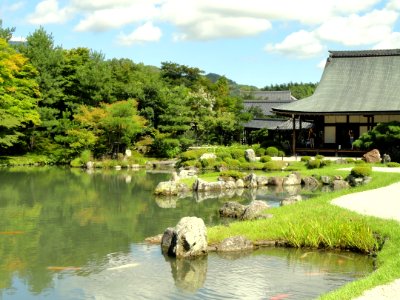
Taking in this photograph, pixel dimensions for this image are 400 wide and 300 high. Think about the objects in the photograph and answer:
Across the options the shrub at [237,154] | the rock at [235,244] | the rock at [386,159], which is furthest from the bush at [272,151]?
the rock at [235,244]

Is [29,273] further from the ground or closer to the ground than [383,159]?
closer to the ground

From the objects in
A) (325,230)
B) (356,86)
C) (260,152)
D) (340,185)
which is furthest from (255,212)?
(356,86)

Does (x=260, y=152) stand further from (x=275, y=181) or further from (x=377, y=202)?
(x=377, y=202)

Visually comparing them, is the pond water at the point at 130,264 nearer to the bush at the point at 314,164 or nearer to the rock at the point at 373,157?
the bush at the point at 314,164

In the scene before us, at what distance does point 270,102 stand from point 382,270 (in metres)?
47.3

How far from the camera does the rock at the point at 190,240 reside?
11.7m

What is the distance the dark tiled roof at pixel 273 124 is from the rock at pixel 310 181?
1637cm

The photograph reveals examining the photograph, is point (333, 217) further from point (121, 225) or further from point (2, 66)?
point (2, 66)

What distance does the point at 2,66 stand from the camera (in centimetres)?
3466

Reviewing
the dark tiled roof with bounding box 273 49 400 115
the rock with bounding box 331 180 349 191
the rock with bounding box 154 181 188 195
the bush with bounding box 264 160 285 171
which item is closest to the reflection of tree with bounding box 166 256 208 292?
the rock with bounding box 154 181 188 195

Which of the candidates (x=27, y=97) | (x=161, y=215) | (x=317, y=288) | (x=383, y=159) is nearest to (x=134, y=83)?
(x=27, y=97)

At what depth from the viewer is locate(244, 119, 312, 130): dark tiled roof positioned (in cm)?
4244

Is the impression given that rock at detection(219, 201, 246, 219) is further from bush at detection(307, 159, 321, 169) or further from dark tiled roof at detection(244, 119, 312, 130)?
dark tiled roof at detection(244, 119, 312, 130)

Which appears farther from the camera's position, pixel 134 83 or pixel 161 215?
pixel 134 83
